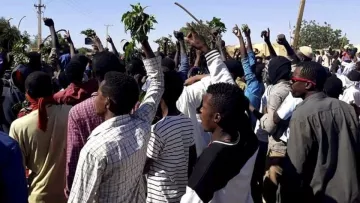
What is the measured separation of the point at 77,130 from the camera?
13.1 ft

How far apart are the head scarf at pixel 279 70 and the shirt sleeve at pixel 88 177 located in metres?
3.60

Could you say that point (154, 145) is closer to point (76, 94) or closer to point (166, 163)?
point (166, 163)

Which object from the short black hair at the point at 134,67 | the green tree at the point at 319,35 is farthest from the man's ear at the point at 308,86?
the green tree at the point at 319,35

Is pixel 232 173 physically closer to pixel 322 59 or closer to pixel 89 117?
pixel 89 117

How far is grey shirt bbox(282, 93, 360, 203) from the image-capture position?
4.50 metres

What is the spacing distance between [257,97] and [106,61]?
2949 mm

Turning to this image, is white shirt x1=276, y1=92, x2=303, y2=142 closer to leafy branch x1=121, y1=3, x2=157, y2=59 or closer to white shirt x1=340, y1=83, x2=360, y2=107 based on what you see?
leafy branch x1=121, y1=3, x2=157, y2=59

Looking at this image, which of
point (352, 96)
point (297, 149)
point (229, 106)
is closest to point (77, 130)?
point (229, 106)

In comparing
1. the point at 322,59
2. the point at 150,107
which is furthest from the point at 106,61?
the point at 322,59

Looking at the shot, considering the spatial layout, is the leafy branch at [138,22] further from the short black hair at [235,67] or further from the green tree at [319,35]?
the green tree at [319,35]

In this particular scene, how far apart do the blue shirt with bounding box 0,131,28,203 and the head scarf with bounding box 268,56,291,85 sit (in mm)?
4266

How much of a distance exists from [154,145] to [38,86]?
4.21 feet

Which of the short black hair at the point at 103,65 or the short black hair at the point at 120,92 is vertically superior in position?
the short black hair at the point at 103,65

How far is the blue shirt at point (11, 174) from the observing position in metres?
2.35
